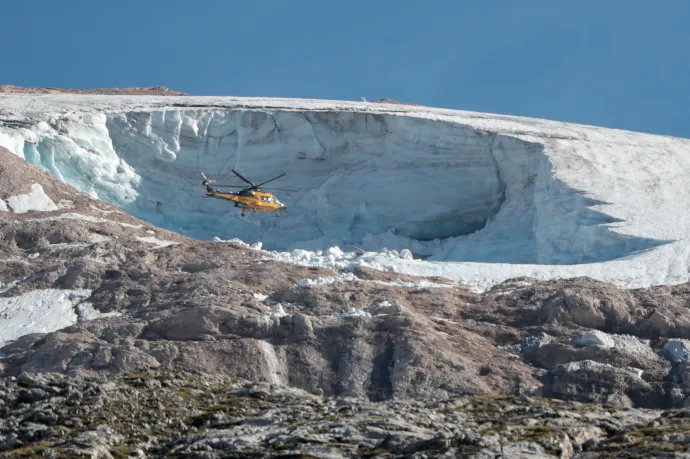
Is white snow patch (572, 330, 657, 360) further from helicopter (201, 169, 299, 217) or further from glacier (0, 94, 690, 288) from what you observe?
helicopter (201, 169, 299, 217)

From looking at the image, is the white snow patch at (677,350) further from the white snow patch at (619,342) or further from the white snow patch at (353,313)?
the white snow patch at (353,313)

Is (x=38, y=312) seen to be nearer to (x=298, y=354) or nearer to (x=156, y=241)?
(x=156, y=241)

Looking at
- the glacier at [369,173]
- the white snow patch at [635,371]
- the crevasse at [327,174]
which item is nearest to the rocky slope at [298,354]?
the white snow patch at [635,371]

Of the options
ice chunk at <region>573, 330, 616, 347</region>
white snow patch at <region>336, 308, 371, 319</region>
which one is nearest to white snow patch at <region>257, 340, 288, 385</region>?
white snow patch at <region>336, 308, 371, 319</region>

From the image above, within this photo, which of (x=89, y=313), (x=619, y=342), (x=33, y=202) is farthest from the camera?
(x=33, y=202)

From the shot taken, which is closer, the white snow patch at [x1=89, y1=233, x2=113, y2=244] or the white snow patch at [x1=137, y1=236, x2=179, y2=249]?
the white snow patch at [x1=89, y1=233, x2=113, y2=244]

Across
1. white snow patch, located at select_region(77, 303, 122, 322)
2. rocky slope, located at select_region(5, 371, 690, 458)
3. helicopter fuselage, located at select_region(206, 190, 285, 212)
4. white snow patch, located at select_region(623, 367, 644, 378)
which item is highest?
helicopter fuselage, located at select_region(206, 190, 285, 212)

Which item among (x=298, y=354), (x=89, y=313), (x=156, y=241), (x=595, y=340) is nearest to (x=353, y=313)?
(x=298, y=354)
